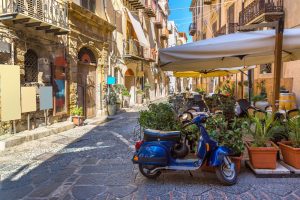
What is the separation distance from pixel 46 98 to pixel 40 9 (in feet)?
9.48

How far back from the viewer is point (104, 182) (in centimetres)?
416

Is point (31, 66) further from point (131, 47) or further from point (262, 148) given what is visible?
point (131, 47)

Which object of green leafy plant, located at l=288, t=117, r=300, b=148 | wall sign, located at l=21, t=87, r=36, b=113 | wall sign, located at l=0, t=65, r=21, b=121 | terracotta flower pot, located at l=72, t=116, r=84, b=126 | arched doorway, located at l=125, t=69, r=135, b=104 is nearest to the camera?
green leafy plant, located at l=288, t=117, r=300, b=148

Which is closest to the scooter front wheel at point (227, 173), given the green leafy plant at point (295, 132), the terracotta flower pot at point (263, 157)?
the terracotta flower pot at point (263, 157)

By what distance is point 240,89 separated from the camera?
687 inches

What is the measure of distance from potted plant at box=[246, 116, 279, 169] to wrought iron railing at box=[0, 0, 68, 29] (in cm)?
650

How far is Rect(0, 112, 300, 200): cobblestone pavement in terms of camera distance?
364 centimetres

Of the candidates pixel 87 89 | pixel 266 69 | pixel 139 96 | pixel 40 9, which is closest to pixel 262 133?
pixel 40 9

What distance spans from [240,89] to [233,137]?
14232 millimetres

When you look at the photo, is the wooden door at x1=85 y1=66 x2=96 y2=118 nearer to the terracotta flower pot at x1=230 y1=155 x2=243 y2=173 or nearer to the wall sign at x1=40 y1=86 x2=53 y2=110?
the wall sign at x1=40 y1=86 x2=53 y2=110

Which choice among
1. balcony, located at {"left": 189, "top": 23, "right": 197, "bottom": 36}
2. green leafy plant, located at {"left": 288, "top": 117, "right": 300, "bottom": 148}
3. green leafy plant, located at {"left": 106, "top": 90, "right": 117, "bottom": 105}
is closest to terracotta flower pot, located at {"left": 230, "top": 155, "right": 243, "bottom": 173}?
green leafy plant, located at {"left": 288, "top": 117, "right": 300, "bottom": 148}

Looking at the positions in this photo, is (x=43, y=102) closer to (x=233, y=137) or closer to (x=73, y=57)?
(x=73, y=57)

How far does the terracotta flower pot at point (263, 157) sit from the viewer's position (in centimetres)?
406

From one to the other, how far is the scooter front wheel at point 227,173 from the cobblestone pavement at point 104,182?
88 mm
